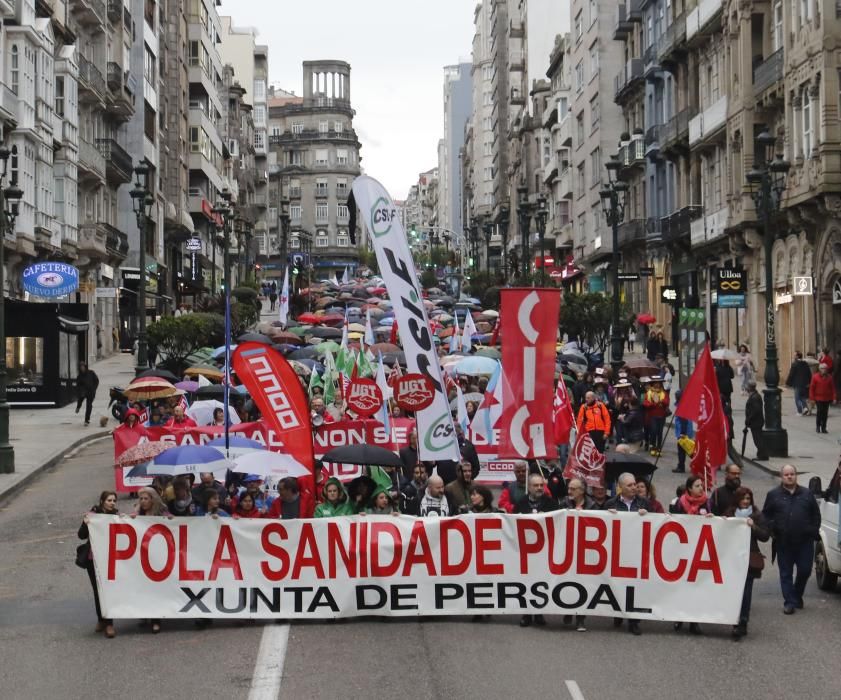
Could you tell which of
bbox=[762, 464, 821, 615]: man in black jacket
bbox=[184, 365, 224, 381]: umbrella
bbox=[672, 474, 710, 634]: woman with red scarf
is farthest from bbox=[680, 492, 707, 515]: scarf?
bbox=[184, 365, 224, 381]: umbrella

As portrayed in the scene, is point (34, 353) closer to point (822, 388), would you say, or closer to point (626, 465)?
point (822, 388)

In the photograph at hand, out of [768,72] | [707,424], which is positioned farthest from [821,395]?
[707,424]

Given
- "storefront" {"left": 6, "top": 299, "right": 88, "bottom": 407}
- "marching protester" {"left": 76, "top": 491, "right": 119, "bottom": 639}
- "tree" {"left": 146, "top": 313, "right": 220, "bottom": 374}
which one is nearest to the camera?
"marching protester" {"left": 76, "top": 491, "right": 119, "bottom": 639}

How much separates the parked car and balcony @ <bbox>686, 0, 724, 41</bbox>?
35.2 meters

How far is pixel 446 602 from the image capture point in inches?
513

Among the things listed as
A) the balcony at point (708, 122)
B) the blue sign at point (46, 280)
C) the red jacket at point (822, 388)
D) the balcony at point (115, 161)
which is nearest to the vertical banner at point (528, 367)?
the red jacket at point (822, 388)

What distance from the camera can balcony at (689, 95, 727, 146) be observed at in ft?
155

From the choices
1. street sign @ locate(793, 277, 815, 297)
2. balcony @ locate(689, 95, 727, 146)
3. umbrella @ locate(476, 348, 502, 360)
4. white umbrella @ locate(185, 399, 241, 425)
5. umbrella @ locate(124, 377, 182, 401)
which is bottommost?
white umbrella @ locate(185, 399, 241, 425)

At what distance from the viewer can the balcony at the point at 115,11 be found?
59.7 m

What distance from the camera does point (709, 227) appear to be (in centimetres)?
4912

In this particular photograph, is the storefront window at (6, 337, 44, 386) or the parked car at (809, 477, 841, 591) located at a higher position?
the storefront window at (6, 337, 44, 386)

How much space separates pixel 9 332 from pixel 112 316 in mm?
24483

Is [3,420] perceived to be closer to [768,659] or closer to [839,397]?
[768,659]

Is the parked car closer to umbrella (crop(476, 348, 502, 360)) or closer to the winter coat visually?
the winter coat
